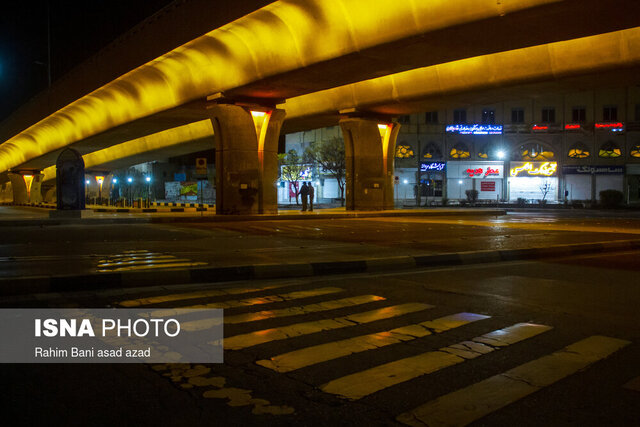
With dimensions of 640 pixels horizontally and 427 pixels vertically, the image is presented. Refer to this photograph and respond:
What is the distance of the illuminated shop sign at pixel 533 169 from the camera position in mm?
61188

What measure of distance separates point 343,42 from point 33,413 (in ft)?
52.8

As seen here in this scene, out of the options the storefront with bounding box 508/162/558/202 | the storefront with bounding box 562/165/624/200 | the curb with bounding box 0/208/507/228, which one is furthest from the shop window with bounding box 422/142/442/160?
the curb with bounding box 0/208/507/228

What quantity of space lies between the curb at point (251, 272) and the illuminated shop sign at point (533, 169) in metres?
50.6

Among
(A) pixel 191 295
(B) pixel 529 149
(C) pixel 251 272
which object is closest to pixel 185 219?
(C) pixel 251 272

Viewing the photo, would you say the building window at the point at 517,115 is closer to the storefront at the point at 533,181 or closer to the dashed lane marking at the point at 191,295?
the storefront at the point at 533,181

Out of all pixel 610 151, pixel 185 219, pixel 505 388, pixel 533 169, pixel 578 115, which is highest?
pixel 578 115

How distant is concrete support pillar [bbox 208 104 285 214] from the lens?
27953 millimetres

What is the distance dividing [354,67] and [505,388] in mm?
17167

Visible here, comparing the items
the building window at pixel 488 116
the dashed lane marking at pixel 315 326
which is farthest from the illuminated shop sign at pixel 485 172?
the dashed lane marking at pixel 315 326

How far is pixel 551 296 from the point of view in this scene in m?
8.19

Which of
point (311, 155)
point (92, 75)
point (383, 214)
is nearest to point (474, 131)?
point (311, 155)

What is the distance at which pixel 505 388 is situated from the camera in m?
4.34

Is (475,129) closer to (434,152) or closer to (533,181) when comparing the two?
(434,152)

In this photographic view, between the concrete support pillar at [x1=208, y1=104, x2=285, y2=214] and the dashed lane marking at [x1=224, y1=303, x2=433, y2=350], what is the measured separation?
21519mm
